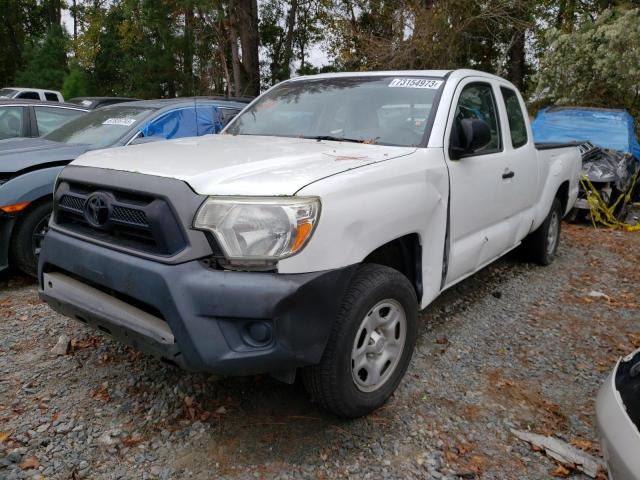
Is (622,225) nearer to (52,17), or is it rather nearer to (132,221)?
(132,221)

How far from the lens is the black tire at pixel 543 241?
213 inches

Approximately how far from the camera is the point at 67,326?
12.2ft

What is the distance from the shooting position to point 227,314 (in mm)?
2131

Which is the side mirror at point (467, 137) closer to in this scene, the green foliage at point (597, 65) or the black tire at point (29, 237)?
the black tire at point (29, 237)

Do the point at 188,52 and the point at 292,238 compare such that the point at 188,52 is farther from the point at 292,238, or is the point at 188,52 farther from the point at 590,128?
the point at 292,238

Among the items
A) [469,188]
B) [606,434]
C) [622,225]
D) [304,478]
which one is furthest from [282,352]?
[622,225]

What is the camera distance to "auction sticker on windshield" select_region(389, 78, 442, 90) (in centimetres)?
353

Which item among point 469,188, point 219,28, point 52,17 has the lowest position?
point 469,188

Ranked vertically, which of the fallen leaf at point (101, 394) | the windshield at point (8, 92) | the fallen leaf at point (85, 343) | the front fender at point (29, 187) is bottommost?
the fallen leaf at point (101, 394)

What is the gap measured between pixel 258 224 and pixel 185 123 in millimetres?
4054

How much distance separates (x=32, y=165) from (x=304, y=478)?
348 centimetres

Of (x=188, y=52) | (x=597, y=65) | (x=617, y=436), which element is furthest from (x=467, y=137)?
(x=188, y=52)

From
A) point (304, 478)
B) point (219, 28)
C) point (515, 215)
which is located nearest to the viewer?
point (304, 478)

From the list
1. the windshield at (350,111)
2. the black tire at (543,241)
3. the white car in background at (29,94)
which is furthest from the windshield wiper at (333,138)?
the white car in background at (29,94)
